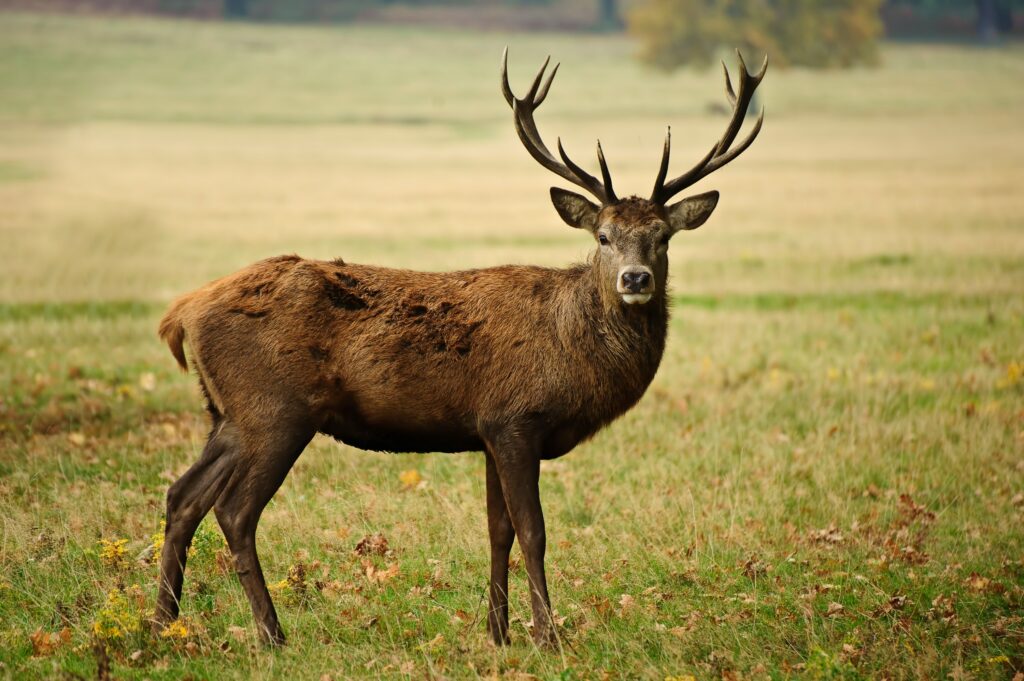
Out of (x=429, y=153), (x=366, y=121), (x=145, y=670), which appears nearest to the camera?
(x=145, y=670)

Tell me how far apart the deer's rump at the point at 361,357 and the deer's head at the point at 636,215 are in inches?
21.7

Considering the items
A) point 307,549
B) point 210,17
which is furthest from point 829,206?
point 210,17

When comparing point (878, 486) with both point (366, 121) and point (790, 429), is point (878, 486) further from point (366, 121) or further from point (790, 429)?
point (366, 121)

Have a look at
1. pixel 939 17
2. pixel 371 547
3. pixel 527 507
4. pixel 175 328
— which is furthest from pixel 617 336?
pixel 939 17

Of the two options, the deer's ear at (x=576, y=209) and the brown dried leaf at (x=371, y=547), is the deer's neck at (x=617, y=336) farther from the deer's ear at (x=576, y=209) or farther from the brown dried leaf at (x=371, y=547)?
the brown dried leaf at (x=371, y=547)

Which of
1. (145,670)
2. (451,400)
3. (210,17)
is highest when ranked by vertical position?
(210,17)

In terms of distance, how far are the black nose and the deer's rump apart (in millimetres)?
532

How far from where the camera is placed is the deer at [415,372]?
671 cm

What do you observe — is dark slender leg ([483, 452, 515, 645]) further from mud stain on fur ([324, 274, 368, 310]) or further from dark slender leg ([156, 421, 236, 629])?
dark slender leg ([156, 421, 236, 629])

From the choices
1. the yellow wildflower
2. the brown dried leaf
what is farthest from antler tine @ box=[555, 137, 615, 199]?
the yellow wildflower

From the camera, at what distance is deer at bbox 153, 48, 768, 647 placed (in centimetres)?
671

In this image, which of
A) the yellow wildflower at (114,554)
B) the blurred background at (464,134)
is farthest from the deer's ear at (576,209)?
the blurred background at (464,134)

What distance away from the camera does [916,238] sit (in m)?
25.9

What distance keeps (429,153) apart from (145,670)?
4617 cm
